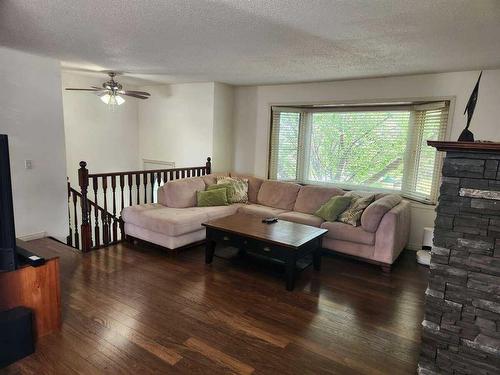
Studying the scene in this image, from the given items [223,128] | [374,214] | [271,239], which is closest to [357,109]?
[374,214]

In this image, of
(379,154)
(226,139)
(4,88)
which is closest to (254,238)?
(379,154)

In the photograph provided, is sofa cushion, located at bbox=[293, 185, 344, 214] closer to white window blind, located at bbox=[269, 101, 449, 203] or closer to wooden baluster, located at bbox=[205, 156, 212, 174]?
white window blind, located at bbox=[269, 101, 449, 203]

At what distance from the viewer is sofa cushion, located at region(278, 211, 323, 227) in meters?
4.31

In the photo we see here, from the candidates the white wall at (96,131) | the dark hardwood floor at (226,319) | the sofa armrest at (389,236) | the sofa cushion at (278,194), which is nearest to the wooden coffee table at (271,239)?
the dark hardwood floor at (226,319)

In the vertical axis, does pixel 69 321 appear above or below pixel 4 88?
below

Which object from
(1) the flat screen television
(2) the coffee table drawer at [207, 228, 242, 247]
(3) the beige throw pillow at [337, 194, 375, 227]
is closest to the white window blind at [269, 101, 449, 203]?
(3) the beige throw pillow at [337, 194, 375, 227]

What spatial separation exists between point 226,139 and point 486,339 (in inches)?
195

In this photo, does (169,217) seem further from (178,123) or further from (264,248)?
(178,123)

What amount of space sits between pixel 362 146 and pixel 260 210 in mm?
1898

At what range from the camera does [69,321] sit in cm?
261

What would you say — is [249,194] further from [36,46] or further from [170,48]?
[36,46]

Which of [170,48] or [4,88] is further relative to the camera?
[4,88]

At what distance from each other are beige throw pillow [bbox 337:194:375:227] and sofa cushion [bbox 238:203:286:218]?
36.9 inches

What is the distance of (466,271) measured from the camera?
5.85 ft
